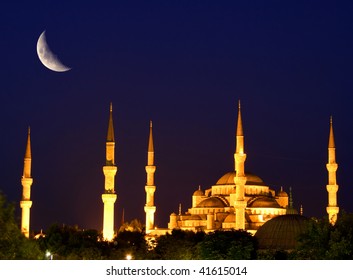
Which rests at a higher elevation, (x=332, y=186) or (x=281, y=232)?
(x=332, y=186)

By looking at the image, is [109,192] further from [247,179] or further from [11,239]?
[11,239]

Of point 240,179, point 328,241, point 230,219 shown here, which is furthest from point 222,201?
point 328,241

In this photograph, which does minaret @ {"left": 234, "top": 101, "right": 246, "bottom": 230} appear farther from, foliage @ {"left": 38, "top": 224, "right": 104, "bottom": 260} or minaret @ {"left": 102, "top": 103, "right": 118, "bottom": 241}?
foliage @ {"left": 38, "top": 224, "right": 104, "bottom": 260}

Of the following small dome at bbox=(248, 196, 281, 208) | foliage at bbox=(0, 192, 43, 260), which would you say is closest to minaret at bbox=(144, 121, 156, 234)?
small dome at bbox=(248, 196, 281, 208)
